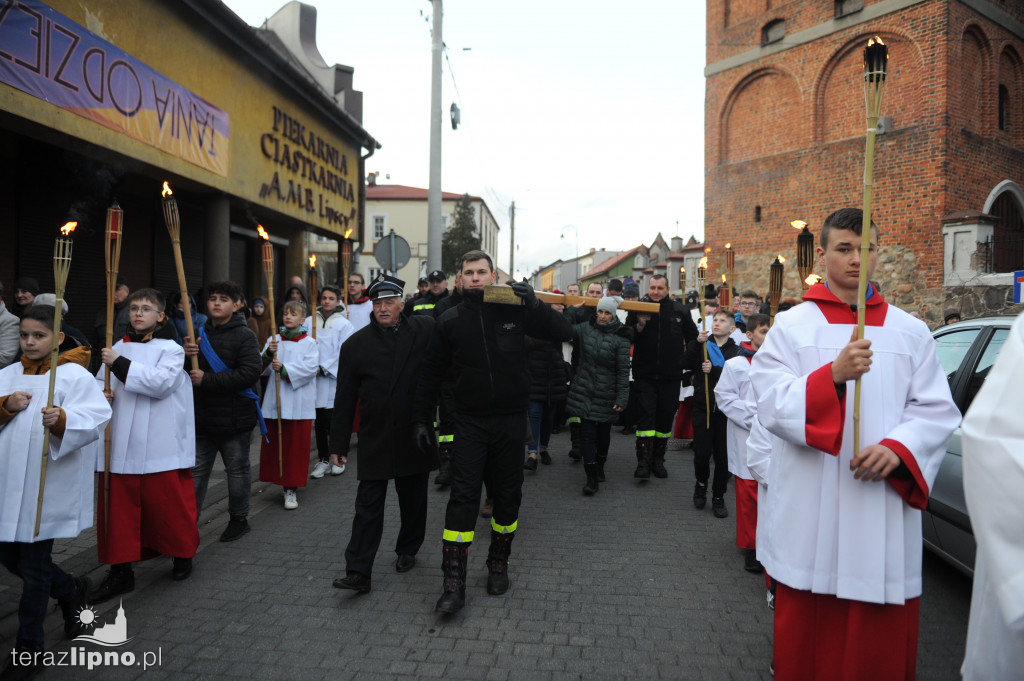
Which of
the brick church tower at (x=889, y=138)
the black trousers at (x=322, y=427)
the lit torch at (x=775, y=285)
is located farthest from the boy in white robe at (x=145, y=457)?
the brick church tower at (x=889, y=138)

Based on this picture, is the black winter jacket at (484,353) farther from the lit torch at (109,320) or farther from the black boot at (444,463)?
the black boot at (444,463)

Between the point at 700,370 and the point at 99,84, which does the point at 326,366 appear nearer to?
the point at 700,370

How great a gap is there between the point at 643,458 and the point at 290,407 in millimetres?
3620

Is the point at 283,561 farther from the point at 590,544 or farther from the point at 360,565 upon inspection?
the point at 590,544

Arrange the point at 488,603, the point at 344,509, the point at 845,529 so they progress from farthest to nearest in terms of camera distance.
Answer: the point at 344,509, the point at 488,603, the point at 845,529

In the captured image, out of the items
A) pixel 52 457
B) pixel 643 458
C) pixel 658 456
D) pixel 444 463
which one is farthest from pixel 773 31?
pixel 52 457

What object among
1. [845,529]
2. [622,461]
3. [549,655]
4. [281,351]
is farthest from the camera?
[622,461]

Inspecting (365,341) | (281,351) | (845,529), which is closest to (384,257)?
(281,351)

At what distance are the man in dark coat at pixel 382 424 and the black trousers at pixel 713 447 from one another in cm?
280

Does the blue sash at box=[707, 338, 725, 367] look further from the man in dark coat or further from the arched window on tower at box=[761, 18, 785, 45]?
the arched window on tower at box=[761, 18, 785, 45]

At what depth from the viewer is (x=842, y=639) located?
266 cm

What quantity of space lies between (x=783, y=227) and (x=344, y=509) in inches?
702

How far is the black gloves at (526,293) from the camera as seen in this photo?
4.39 metres

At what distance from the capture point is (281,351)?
6.89 metres
